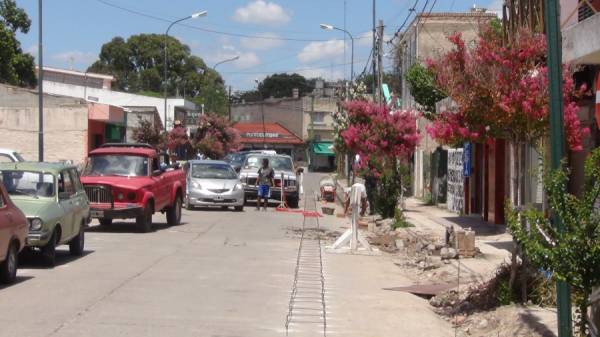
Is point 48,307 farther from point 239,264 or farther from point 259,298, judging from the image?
point 239,264

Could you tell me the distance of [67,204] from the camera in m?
15.6

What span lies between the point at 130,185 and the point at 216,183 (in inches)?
399

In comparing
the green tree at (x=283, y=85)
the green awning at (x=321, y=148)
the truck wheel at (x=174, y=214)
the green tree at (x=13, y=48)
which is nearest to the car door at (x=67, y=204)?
the truck wheel at (x=174, y=214)

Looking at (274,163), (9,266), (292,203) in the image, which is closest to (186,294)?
(9,266)

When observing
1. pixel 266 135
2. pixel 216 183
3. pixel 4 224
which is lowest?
pixel 4 224

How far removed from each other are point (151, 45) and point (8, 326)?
92.0 metres

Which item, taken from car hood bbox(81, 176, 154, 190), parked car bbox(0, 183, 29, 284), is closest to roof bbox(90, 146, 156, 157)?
car hood bbox(81, 176, 154, 190)

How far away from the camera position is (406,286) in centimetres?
1462

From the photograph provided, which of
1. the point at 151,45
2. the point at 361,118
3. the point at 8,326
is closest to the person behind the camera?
the point at 8,326

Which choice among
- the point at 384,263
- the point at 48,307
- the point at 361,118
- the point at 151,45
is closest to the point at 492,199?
the point at 384,263

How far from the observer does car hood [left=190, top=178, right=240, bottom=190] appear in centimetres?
3125

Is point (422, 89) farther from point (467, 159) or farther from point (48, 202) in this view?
point (48, 202)

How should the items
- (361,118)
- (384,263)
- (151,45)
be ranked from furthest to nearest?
(151,45), (361,118), (384,263)

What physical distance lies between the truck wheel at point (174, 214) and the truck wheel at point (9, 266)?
11666 mm
